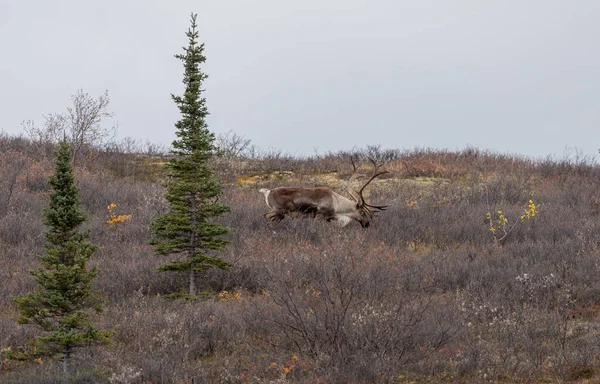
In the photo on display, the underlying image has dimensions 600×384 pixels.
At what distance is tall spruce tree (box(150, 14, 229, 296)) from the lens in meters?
8.92

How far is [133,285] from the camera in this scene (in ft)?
30.6

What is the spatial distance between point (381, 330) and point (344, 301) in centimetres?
58

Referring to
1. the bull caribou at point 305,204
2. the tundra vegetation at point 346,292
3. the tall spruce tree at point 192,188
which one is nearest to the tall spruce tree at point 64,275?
the tundra vegetation at point 346,292

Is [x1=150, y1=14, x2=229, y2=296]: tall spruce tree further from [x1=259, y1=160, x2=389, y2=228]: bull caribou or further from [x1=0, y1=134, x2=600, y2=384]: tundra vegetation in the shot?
[x1=259, y1=160, x2=389, y2=228]: bull caribou

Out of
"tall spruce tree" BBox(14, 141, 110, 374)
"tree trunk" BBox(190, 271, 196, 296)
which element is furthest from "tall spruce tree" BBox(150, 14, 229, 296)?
"tall spruce tree" BBox(14, 141, 110, 374)

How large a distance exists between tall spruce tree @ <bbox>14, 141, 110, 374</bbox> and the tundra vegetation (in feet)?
Result: 1.25

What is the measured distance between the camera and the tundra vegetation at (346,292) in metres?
5.82

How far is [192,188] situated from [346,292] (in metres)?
3.30

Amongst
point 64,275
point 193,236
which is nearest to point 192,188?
point 193,236

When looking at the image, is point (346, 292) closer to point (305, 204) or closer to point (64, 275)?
point (64, 275)

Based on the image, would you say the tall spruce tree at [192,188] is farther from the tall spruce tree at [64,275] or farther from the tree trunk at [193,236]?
the tall spruce tree at [64,275]

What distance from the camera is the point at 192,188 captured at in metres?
8.82

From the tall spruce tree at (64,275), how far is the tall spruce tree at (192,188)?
9.61 ft

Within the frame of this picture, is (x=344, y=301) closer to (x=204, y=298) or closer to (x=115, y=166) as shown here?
(x=204, y=298)
